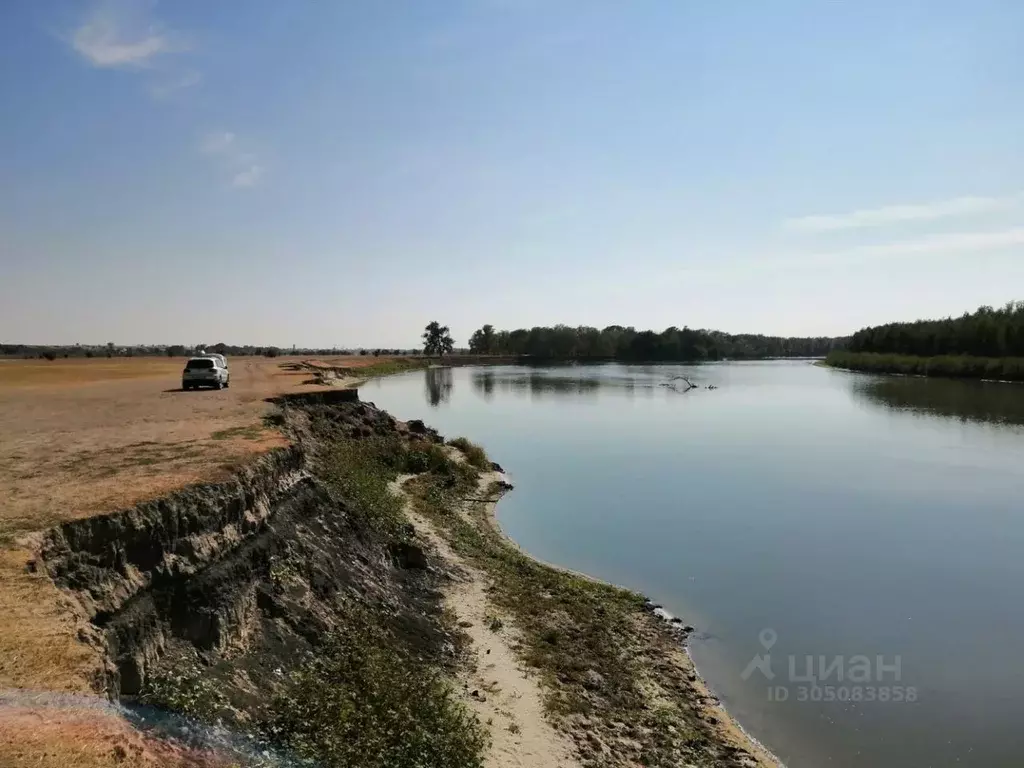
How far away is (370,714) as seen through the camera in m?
9.05

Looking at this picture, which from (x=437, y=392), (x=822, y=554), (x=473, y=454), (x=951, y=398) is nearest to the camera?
(x=822, y=554)

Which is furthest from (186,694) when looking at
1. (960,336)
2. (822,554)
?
(960,336)

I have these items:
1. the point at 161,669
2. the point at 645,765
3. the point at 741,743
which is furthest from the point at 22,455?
the point at 741,743

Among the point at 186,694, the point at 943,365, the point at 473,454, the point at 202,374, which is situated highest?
the point at 202,374

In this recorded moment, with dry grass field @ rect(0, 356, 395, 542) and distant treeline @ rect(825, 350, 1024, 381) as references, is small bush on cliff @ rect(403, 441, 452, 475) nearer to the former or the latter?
dry grass field @ rect(0, 356, 395, 542)

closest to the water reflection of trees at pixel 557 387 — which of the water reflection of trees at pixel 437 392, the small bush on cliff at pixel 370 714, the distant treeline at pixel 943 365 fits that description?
the water reflection of trees at pixel 437 392

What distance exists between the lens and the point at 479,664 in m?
12.8

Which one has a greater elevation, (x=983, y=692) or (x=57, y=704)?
(x=57, y=704)

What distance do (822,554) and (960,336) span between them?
382 ft

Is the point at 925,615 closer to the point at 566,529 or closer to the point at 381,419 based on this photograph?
the point at 566,529

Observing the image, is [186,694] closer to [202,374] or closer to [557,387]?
[202,374]

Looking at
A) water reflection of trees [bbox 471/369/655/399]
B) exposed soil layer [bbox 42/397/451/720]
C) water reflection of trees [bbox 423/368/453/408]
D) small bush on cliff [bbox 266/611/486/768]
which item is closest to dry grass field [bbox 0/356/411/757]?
exposed soil layer [bbox 42/397/451/720]

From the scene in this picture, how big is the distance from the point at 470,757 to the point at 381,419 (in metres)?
25.0

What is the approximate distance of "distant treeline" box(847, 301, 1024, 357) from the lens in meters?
103
